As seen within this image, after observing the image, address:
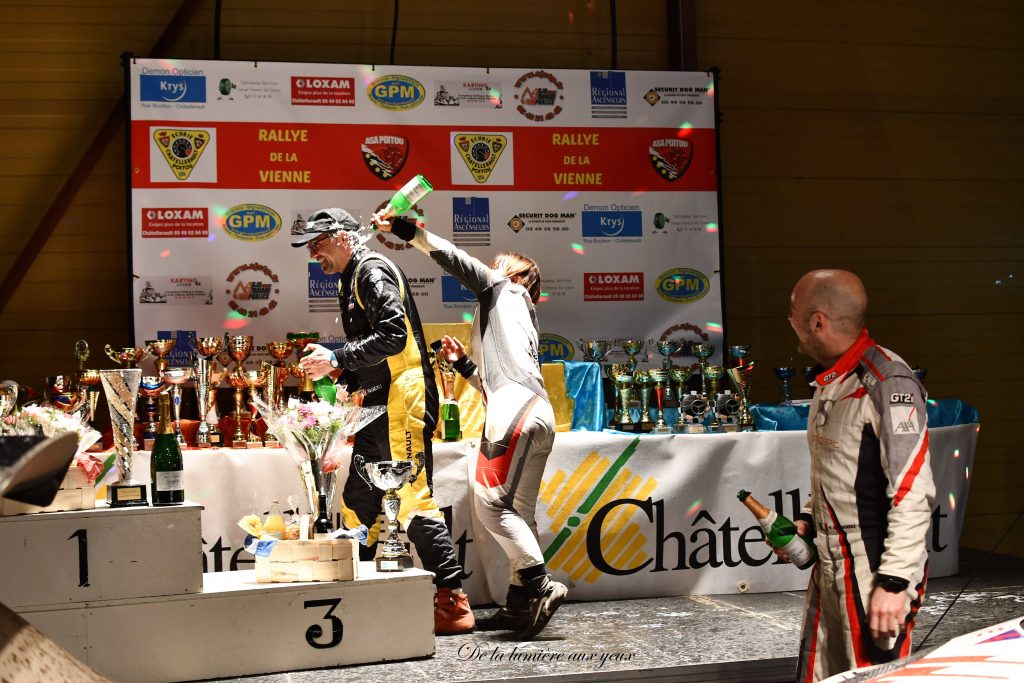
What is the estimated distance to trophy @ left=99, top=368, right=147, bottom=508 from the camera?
12.1ft

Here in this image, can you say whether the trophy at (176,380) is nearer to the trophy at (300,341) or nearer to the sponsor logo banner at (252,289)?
the trophy at (300,341)

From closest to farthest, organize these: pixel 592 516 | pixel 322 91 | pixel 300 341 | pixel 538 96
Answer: pixel 592 516, pixel 300 341, pixel 322 91, pixel 538 96

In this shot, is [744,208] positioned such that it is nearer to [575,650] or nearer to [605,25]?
[605,25]

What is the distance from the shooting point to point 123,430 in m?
3.75

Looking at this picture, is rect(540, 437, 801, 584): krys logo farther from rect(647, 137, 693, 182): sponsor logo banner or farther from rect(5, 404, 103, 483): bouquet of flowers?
rect(5, 404, 103, 483): bouquet of flowers

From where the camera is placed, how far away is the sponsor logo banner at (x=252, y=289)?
18.6 ft

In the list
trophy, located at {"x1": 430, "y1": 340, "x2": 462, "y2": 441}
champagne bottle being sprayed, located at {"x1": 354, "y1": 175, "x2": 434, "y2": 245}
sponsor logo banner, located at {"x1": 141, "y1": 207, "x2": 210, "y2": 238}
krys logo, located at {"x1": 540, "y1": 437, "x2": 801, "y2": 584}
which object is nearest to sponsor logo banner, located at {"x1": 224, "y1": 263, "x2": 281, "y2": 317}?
sponsor logo banner, located at {"x1": 141, "y1": 207, "x2": 210, "y2": 238}

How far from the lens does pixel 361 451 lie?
427cm

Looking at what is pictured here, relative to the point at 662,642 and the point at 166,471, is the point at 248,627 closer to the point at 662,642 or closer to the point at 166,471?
the point at 166,471

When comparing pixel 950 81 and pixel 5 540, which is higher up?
pixel 950 81

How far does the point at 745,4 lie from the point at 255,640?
505 cm

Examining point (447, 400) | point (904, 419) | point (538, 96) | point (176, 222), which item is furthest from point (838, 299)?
point (176, 222)

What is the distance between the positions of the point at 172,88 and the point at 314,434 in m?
2.73

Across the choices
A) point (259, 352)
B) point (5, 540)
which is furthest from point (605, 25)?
point (5, 540)
